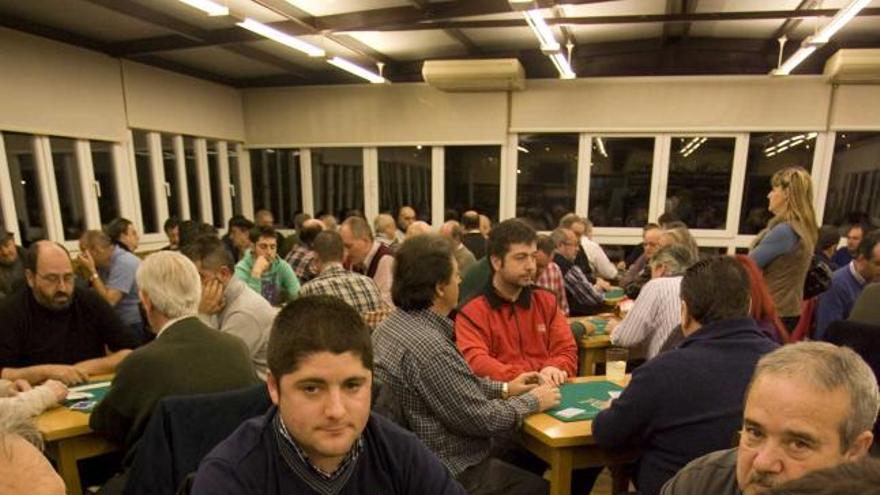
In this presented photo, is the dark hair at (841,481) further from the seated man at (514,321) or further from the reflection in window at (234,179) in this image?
the reflection in window at (234,179)

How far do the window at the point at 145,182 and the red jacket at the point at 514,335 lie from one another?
569 centimetres

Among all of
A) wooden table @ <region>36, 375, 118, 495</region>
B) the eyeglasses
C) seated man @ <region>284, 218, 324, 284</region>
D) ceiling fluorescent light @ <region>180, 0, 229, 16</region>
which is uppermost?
ceiling fluorescent light @ <region>180, 0, 229, 16</region>

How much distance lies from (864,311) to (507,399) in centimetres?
218

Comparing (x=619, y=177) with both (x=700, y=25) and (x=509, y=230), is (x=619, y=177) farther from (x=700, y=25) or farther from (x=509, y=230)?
(x=509, y=230)

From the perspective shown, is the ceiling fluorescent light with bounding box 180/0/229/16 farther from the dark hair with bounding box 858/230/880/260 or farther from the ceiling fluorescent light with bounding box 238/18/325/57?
the dark hair with bounding box 858/230/880/260

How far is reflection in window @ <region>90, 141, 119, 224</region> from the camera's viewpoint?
6.05 m

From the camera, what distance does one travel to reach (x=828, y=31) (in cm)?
452

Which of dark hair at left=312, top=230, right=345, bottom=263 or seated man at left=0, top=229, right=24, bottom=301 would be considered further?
seated man at left=0, top=229, right=24, bottom=301

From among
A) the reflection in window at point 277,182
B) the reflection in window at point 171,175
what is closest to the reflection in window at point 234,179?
the reflection in window at point 277,182

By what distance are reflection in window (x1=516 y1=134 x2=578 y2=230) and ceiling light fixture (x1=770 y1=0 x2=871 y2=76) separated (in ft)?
8.68

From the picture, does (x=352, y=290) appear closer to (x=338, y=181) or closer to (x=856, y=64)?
(x=338, y=181)

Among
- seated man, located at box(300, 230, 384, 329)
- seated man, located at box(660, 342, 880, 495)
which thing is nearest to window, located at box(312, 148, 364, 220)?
seated man, located at box(300, 230, 384, 329)

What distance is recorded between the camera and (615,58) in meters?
6.94

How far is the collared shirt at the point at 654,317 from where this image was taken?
9.09 feet
